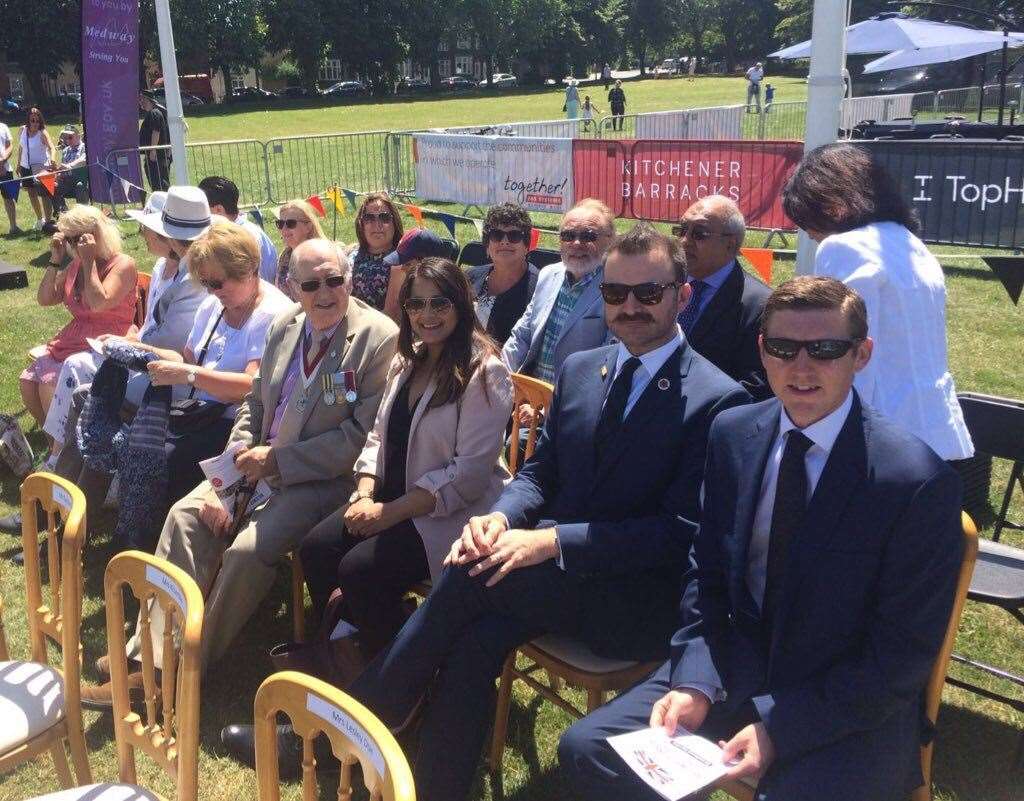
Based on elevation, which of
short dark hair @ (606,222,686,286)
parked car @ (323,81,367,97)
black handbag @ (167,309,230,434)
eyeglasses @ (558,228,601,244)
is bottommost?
black handbag @ (167,309,230,434)

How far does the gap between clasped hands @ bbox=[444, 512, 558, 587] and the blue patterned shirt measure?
151 centimetres

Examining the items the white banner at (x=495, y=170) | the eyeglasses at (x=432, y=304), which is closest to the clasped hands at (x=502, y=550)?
the eyeglasses at (x=432, y=304)

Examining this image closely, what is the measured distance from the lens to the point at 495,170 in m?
13.4

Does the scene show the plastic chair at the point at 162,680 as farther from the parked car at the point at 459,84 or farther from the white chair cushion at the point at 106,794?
the parked car at the point at 459,84

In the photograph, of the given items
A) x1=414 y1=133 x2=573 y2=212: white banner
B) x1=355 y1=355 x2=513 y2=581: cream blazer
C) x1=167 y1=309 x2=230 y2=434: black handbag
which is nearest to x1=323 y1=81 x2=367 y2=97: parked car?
x1=414 y1=133 x2=573 y2=212: white banner

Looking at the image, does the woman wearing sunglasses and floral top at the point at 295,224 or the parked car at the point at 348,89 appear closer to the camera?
the woman wearing sunglasses and floral top at the point at 295,224

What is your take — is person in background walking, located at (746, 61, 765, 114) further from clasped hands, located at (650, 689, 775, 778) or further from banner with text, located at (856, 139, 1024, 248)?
clasped hands, located at (650, 689, 775, 778)

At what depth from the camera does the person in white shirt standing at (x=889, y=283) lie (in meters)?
2.95

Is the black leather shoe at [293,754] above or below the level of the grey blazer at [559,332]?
below

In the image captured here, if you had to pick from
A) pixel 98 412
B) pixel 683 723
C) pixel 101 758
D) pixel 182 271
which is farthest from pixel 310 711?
pixel 182 271

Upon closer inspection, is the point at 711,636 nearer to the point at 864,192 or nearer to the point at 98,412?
the point at 864,192

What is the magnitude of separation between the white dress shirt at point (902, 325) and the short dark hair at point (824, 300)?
729 mm

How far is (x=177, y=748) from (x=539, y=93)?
62.0 metres

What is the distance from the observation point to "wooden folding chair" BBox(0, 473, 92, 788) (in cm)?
256
